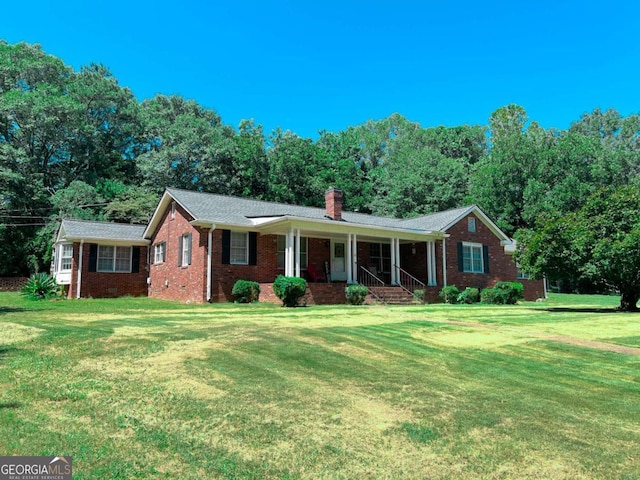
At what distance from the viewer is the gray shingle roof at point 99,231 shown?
2208cm

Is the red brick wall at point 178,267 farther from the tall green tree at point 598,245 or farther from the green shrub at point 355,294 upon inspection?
the tall green tree at point 598,245

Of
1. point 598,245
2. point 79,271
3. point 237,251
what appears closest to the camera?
point 598,245

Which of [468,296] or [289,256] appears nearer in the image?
[289,256]

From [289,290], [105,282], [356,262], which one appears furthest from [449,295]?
[105,282]

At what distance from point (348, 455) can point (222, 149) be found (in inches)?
1447

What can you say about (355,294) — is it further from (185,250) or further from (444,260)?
(185,250)

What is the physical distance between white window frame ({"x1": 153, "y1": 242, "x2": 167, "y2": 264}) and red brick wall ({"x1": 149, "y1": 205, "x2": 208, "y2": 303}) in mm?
189

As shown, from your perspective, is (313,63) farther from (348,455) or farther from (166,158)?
(348,455)

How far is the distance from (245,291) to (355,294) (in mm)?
4182

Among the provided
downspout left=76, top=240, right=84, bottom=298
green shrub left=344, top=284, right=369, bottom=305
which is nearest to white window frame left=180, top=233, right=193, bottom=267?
downspout left=76, top=240, right=84, bottom=298

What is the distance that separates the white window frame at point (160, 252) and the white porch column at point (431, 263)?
497 inches

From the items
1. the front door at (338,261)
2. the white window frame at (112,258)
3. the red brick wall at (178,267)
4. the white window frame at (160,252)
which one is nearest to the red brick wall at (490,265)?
the front door at (338,261)

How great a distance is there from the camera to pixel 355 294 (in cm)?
1800

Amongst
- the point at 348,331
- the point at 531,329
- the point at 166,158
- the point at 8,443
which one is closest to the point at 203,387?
the point at 8,443
